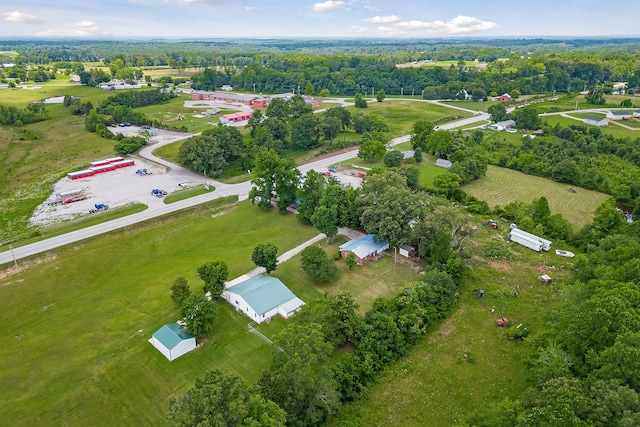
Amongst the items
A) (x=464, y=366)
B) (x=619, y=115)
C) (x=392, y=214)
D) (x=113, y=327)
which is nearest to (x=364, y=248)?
(x=392, y=214)

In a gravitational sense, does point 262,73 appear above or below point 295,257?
above

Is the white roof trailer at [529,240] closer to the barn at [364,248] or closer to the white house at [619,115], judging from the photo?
the barn at [364,248]

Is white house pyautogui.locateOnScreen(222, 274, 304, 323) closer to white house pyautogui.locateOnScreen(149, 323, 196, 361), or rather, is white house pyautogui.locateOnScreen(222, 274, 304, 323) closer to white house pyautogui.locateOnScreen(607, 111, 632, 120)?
white house pyautogui.locateOnScreen(149, 323, 196, 361)

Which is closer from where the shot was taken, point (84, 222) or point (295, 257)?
point (295, 257)

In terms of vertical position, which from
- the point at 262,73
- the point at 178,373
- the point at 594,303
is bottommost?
the point at 178,373

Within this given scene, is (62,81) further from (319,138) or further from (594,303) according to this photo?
(594,303)

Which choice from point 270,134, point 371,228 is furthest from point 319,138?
point 371,228

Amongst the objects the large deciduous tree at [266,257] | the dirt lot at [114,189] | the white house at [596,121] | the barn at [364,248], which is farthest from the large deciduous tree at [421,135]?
the large deciduous tree at [266,257]
